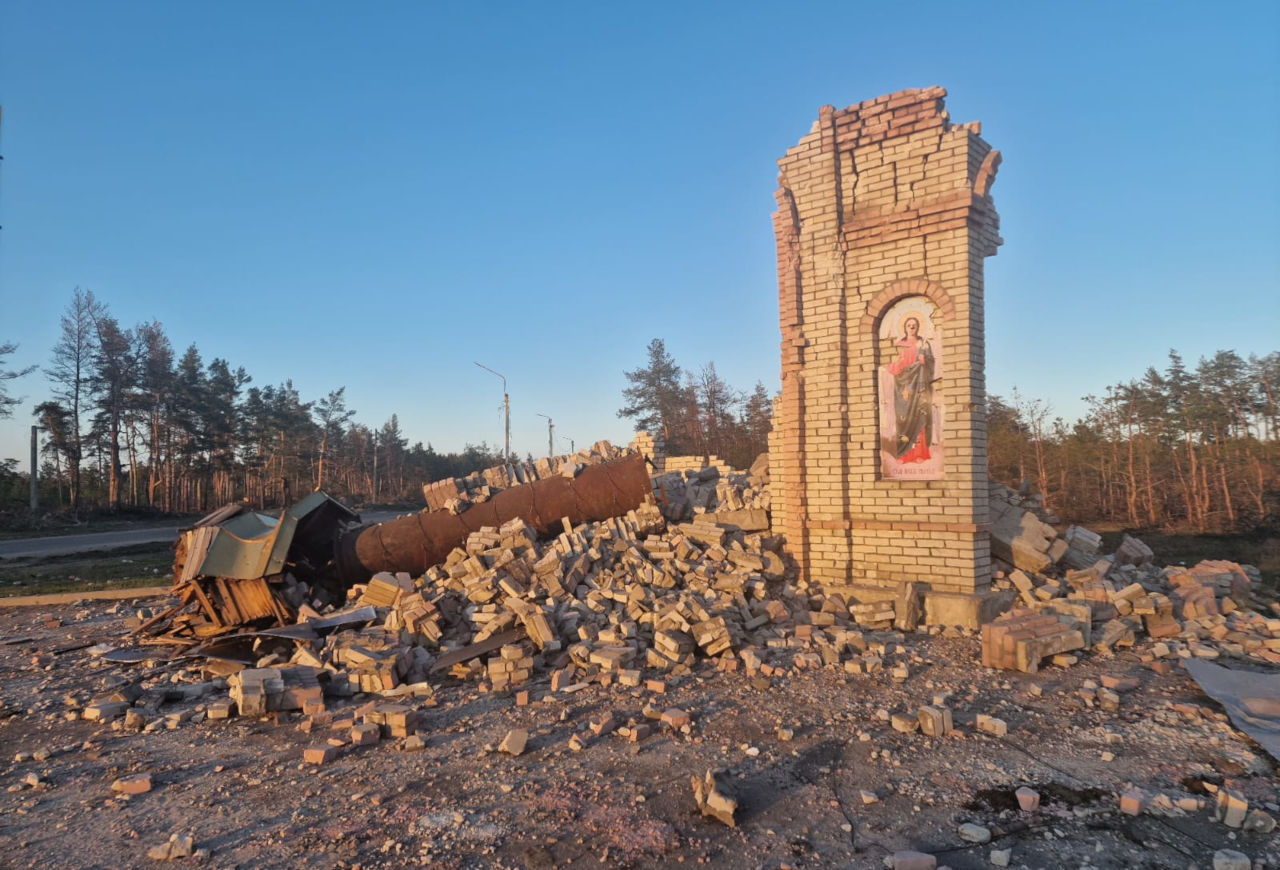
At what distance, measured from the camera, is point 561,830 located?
12.4 feet

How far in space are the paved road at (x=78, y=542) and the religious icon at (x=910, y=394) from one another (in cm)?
1946

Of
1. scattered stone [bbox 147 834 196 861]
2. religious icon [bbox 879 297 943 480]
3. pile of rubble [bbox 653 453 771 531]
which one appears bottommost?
scattered stone [bbox 147 834 196 861]

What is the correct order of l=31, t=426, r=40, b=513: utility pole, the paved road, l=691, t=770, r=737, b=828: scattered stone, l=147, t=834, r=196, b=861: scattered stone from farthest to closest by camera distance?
l=31, t=426, r=40, b=513: utility pole < the paved road < l=691, t=770, r=737, b=828: scattered stone < l=147, t=834, r=196, b=861: scattered stone

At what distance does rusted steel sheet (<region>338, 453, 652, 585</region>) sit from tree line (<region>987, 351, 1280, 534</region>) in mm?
17168

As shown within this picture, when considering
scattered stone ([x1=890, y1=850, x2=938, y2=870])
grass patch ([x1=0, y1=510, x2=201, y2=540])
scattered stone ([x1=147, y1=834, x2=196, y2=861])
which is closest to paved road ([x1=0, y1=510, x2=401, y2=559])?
grass patch ([x1=0, y1=510, x2=201, y2=540])

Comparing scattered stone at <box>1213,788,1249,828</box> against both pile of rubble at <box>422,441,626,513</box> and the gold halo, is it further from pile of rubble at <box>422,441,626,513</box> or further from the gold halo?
pile of rubble at <box>422,441,626,513</box>

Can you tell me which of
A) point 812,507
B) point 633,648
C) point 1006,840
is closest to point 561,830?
point 1006,840

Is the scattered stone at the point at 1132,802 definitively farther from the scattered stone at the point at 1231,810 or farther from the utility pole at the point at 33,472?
the utility pole at the point at 33,472

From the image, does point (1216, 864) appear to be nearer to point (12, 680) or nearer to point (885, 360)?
point (885, 360)

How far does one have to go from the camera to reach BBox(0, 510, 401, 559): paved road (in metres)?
19.7

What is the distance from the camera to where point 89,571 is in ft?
53.6

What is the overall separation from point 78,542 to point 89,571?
27.3ft

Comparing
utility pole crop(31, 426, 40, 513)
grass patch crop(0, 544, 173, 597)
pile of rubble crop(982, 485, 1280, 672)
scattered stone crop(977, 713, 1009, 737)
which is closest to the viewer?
scattered stone crop(977, 713, 1009, 737)

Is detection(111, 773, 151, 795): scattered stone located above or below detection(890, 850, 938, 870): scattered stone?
below
